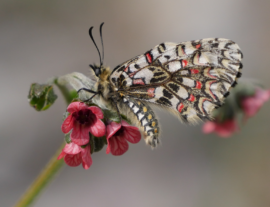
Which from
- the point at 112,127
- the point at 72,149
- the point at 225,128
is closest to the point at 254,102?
the point at 225,128

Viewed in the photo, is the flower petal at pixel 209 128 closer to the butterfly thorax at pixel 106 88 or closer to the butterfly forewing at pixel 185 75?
the butterfly forewing at pixel 185 75

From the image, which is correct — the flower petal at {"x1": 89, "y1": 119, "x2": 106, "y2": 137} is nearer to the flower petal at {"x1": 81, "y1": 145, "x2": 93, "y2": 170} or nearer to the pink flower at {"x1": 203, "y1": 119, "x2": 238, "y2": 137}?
the flower petal at {"x1": 81, "y1": 145, "x2": 93, "y2": 170}

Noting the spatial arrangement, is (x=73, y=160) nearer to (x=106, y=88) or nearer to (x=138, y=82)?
(x=106, y=88)

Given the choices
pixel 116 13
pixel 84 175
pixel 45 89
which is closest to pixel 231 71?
pixel 45 89

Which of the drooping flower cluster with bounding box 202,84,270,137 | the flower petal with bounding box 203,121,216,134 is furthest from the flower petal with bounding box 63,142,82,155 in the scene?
the flower petal with bounding box 203,121,216,134

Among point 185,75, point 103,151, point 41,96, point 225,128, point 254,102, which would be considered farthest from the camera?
point 103,151

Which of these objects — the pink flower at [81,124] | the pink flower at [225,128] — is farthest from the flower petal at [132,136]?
the pink flower at [225,128]
